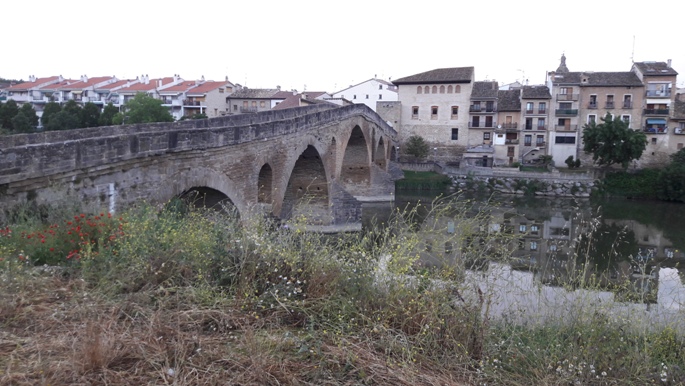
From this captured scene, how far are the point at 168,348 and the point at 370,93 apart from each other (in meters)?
45.8

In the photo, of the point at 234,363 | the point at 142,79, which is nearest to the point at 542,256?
the point at 234,363

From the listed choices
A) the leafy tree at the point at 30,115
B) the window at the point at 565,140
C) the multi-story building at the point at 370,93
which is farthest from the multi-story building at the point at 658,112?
the leafy tree at the point at 30,115

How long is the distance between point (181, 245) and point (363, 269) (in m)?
1.65

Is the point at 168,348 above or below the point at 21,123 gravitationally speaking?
below

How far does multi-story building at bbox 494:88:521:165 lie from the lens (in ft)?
126

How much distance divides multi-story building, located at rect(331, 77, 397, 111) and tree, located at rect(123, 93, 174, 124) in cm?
1559

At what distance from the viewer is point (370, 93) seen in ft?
157

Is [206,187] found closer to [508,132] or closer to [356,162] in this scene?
[356,162]

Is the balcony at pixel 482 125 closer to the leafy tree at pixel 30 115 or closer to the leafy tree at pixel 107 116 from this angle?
the leafy tree at pixel 107 116

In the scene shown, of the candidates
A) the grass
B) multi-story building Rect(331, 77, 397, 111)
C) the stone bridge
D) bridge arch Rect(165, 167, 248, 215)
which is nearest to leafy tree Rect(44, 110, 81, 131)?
multi-story building Rect(331, 77, 397, 111)

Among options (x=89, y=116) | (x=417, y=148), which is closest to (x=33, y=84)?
(x=89, y=116)

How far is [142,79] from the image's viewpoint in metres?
57.8

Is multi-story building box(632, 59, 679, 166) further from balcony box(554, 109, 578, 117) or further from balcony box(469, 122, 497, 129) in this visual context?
balcony box(469, 122, 497, 129)

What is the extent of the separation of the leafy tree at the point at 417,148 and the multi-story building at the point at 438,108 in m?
1.33
